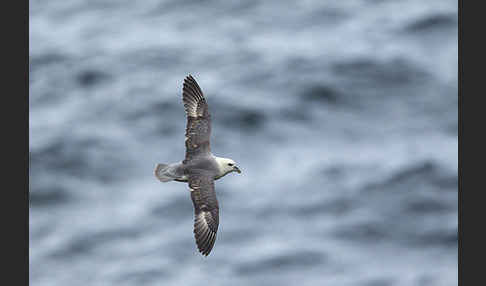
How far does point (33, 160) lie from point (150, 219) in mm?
4340

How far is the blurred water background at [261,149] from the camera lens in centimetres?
2531

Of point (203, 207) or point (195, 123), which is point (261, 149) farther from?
point (203, 207)

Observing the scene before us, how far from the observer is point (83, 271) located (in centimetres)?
2548

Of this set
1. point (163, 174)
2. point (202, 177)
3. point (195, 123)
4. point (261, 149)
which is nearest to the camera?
point (202, 177)

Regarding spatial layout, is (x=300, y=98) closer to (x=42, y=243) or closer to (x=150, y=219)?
(x=150, y=219)

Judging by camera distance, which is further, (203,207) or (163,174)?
(163,174)

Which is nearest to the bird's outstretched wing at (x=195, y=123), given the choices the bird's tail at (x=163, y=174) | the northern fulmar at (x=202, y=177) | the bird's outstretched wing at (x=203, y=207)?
the northern fulmar at (x=202, y=177)

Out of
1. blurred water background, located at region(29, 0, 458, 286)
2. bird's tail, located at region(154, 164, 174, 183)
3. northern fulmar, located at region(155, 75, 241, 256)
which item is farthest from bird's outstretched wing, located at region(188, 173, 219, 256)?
blurred water background, located at region(29, 0, 458, 286)

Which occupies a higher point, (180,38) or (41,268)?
(180,38)

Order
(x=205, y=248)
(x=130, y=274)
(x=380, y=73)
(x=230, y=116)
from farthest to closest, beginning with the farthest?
(x=380, y=73), (x=230, y=116), (x=130, y=274), (x=205, y=248)

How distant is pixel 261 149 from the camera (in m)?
26.5

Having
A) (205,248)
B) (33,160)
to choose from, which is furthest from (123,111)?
(205,248)

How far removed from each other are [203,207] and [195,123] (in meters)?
1.44

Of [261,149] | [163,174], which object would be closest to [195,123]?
[163,174]
